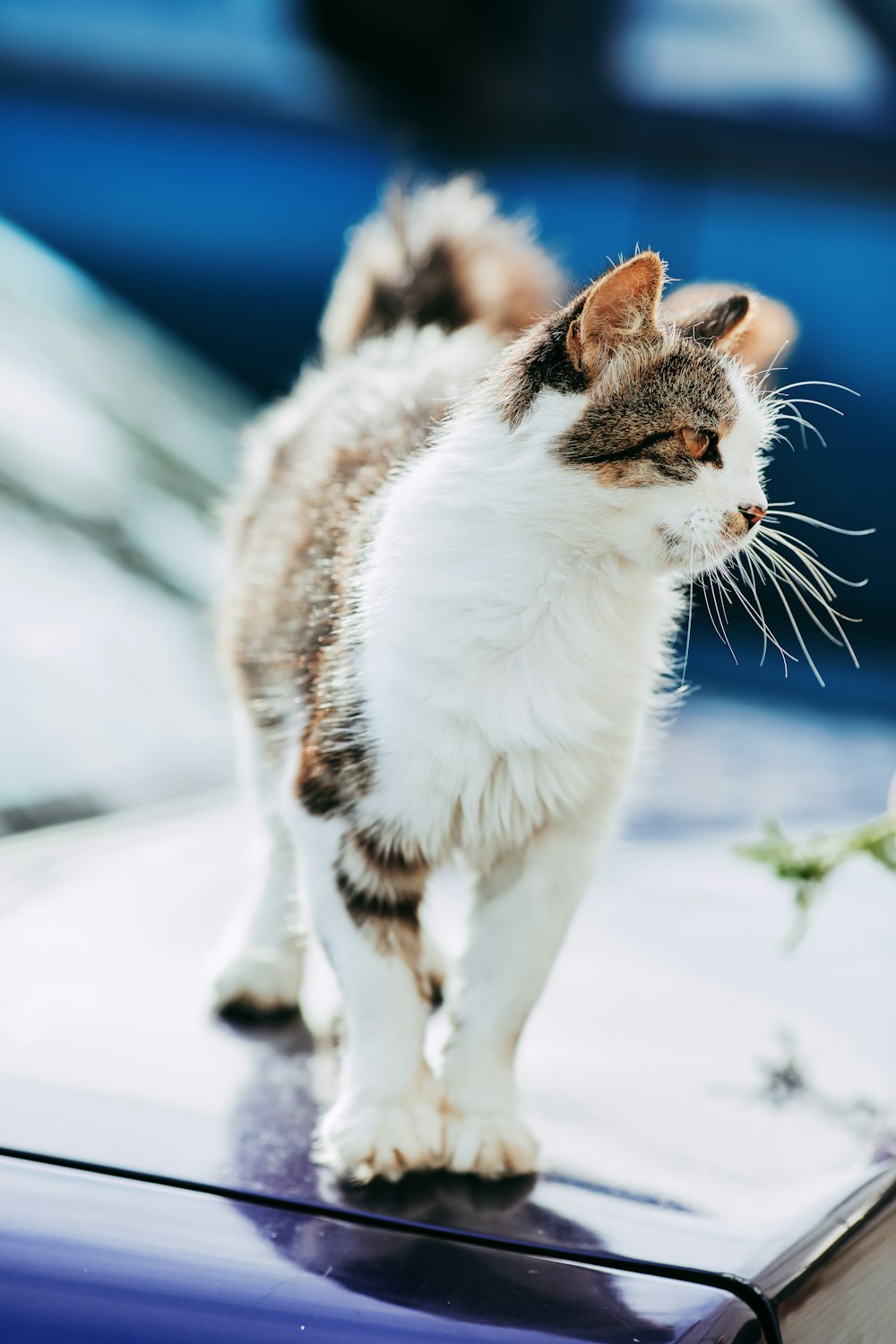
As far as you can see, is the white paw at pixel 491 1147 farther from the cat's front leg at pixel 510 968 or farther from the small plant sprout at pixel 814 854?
the small plant sprout at pixel 814 854

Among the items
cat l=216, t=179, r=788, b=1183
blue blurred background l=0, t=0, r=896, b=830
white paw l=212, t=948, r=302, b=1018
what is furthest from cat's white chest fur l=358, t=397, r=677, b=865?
blue blurred background l=0, t=0, r=896, b=830

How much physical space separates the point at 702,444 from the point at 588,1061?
48cm

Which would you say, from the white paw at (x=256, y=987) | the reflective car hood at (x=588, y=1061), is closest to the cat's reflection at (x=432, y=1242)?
the reflective car hood at (x=588, y=1061)

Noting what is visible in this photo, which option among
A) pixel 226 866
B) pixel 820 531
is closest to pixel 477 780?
pixel 226 866

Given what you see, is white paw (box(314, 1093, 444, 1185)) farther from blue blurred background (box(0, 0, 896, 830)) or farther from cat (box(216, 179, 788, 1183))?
blue blurred background (box(0, 0, 896, 830))

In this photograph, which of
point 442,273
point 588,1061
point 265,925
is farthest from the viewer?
point 442,273

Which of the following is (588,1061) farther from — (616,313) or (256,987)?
(616,313)

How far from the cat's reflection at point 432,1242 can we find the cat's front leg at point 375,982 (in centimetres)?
3

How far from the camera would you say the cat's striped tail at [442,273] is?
164cm

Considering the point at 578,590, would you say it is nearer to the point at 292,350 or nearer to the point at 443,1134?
the point at 443,1134

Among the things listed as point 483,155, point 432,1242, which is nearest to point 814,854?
point 432,1242

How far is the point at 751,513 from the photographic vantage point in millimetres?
Answer: 890

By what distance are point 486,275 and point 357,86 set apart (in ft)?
7.13

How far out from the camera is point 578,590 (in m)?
0.93
